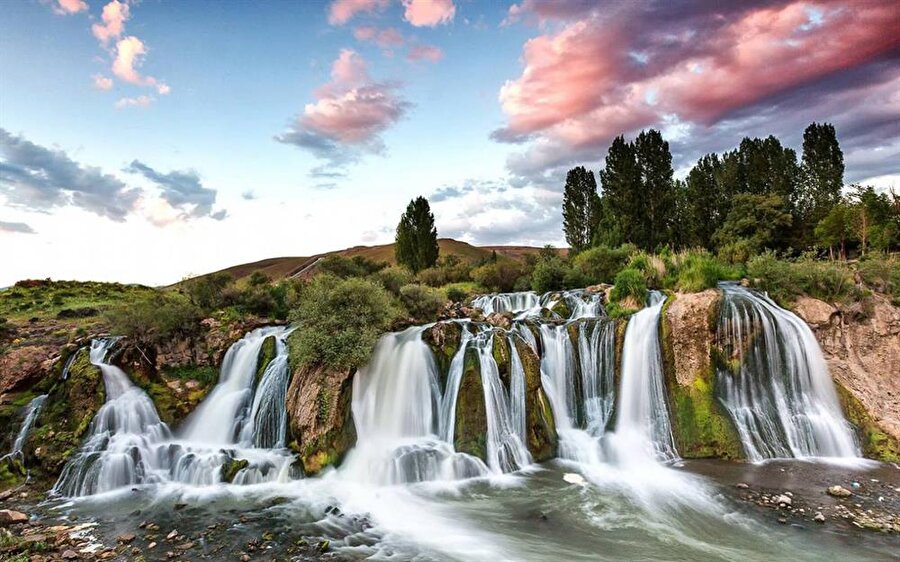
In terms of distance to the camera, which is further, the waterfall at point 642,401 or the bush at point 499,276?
the bush at point 499,276

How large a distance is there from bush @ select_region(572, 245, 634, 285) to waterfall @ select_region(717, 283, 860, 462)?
1449 centimetres

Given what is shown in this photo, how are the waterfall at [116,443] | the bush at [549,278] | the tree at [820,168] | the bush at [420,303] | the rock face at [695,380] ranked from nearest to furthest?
the waterfall at [116,443], the rock face at [695,380], the bush at [420,303], the bush at [549,278], the tree at [820,168]

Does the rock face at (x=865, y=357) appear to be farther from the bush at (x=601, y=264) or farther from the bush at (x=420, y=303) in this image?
the bush at (x=420, y=303)

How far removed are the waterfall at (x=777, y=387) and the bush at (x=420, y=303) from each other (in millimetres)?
13263

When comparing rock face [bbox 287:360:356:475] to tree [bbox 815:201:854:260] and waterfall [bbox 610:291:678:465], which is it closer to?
waterfall [bbox 610:291:678:465]

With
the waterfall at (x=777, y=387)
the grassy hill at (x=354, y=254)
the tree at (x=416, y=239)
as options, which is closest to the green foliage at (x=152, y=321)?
the waterfall at (x=777, y=387)

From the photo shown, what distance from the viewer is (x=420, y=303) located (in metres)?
23.1

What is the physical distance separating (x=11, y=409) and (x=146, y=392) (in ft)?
13.0

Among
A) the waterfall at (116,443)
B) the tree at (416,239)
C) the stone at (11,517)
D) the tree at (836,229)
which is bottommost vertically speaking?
the stone at (11,517)

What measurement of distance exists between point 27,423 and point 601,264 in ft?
101

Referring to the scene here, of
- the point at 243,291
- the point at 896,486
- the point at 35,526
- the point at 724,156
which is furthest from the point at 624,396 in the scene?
the point at 724,156

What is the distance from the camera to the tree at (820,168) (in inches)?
2094

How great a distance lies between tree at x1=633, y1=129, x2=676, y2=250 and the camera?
154ft

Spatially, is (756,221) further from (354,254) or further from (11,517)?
(354,254)
